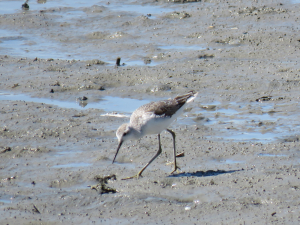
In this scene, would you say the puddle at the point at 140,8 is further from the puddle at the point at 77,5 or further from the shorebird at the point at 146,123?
the shorebird at the point at 146,123

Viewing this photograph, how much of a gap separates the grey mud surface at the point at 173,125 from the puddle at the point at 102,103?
0.29ft

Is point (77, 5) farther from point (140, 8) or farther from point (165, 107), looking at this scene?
point (165, 107)

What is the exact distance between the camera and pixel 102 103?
28.4ft

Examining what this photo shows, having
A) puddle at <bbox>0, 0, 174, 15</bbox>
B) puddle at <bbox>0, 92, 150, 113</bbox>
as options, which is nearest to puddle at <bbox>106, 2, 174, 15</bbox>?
puddle at <bbox>0, 0, 174, 15</bbox>

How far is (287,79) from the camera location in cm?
902

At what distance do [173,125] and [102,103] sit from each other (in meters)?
1.54

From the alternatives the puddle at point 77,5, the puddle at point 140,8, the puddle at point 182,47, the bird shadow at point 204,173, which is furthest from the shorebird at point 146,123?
the puddle at point 77,5

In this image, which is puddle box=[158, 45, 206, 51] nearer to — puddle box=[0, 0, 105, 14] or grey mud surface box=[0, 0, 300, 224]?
grey mud surface box=[0, 0, 300, 224]

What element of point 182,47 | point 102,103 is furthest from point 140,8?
point 102,103

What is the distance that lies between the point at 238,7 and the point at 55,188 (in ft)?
30.0

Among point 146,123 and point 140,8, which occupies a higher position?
point 140,8

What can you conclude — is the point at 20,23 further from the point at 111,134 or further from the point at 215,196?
the point at 215,196

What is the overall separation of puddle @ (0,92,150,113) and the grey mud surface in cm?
9

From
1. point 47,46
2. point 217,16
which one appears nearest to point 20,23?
point 47,46
